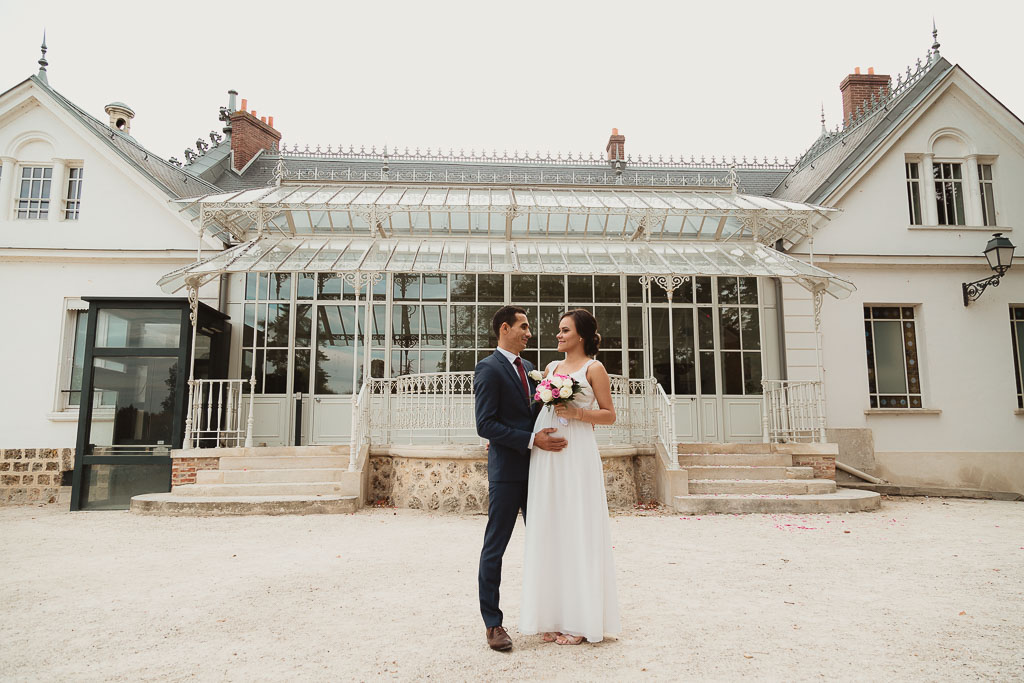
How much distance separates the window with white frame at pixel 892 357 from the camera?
9.94m

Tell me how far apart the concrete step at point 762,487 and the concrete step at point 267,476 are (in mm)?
4167

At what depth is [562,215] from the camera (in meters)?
10.5

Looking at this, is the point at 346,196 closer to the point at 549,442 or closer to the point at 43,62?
the point at 43,62

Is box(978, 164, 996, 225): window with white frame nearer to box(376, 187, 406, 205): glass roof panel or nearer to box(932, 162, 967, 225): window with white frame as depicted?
box(932, 162, 967, 225): window with white frame

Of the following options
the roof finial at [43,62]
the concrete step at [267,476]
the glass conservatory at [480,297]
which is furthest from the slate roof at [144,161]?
the concrete step at [267,476]

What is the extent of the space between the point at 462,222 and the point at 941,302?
7.65 metres

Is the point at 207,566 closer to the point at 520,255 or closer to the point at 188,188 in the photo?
the point at 520,255

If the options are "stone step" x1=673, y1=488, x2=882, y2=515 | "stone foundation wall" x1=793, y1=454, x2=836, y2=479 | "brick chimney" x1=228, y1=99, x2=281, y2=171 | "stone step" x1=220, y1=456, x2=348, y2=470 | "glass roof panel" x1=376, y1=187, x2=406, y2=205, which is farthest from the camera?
"brick chimney" x1=228, y1=99, x2=281, y2=171

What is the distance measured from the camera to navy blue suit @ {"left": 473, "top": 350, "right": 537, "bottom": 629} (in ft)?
9.61

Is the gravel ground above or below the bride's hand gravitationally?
below

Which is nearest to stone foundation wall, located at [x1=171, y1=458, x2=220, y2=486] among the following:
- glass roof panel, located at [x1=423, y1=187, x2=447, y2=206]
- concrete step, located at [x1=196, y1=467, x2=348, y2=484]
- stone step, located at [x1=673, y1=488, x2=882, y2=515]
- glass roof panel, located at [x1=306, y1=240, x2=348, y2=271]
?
concrete step, located at [x1=196, y1=467, x2=348, y2=484]

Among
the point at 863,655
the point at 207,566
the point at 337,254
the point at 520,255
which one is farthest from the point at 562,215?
the point at 863,655

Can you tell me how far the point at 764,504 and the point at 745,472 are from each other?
730 mm

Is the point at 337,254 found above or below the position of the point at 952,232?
below
